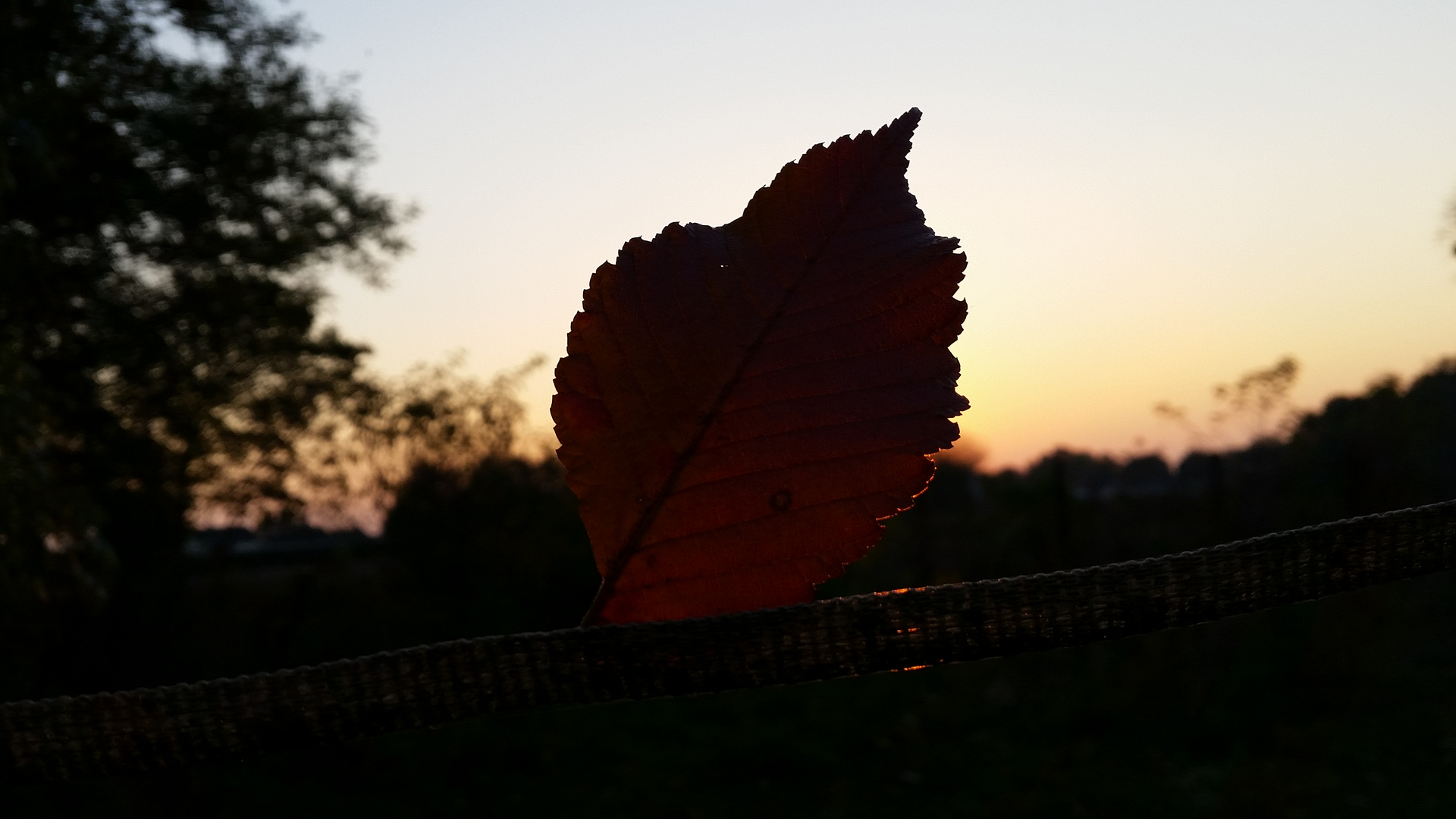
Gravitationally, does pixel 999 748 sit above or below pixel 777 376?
below

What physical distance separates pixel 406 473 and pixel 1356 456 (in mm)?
12291

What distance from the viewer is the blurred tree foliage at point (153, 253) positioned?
9469 millimetres

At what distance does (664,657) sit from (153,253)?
13565 mm

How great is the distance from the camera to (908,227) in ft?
1.98

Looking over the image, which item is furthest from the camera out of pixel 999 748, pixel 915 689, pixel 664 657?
pixel 915 689

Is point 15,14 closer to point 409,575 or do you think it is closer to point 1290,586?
point 409,575

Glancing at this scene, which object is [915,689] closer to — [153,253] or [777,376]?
[153,253]

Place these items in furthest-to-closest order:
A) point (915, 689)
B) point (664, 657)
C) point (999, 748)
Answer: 1. point (915, 689)
2. point (999, 748)
3. point (664, 657)

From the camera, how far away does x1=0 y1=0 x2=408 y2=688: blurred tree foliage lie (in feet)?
31.1

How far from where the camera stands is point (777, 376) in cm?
61

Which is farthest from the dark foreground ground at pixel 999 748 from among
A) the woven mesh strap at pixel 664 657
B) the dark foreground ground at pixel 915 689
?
the woven mesh strap at pixel 664 657

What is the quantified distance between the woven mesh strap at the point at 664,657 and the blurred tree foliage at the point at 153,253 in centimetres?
827

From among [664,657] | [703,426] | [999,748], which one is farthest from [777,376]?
[999,748]

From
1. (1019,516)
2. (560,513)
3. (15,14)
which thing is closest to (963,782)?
(1019,516)
